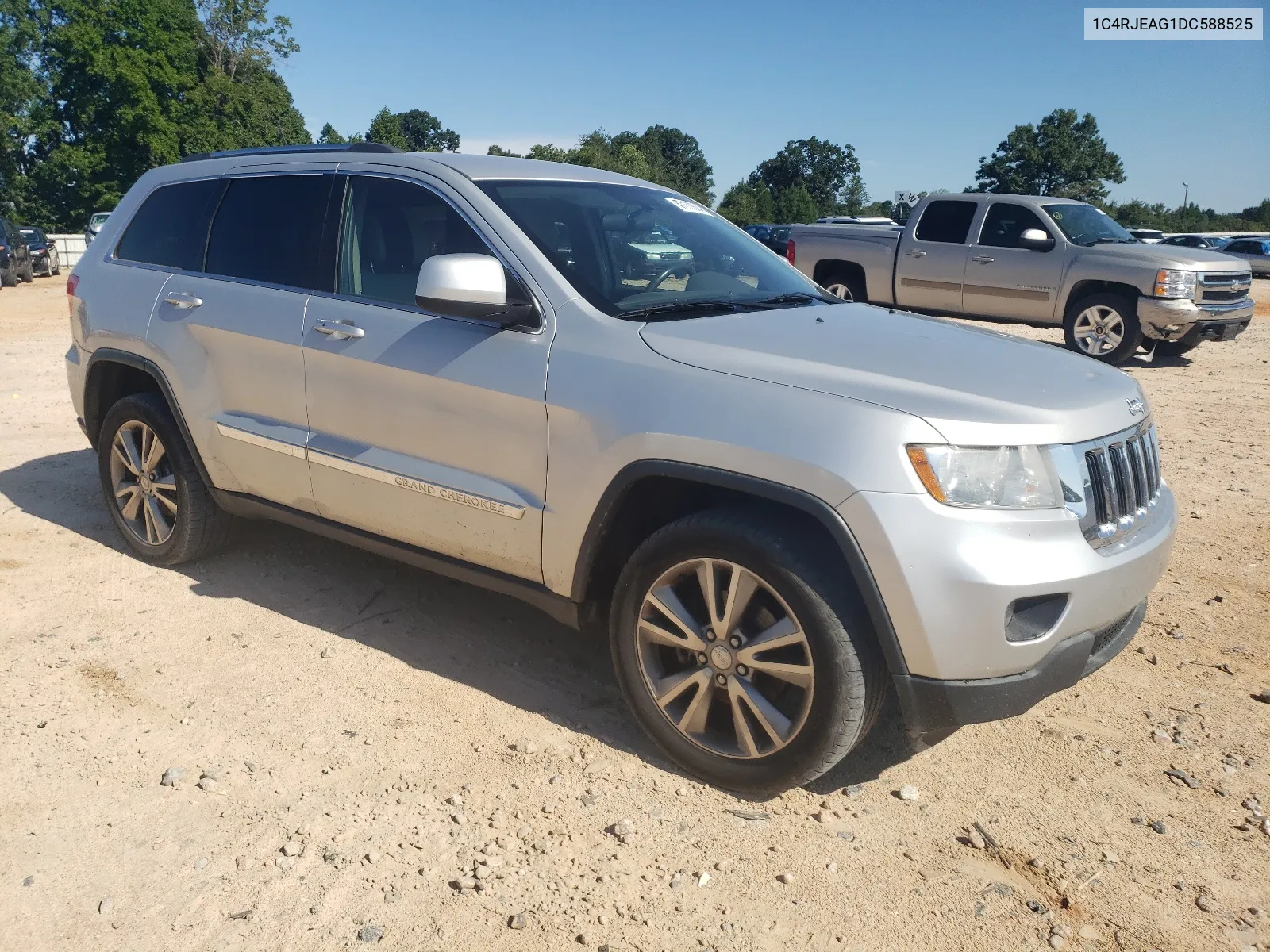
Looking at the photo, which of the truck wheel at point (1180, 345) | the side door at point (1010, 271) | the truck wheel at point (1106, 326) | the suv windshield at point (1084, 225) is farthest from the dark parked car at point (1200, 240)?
the truck wheel at point (1106, 326)

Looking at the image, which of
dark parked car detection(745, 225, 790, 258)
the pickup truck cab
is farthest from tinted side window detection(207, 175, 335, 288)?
dark parked car detection(745, 225, 790, 258)

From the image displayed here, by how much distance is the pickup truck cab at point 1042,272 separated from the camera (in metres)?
12.0

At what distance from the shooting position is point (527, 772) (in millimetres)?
3324

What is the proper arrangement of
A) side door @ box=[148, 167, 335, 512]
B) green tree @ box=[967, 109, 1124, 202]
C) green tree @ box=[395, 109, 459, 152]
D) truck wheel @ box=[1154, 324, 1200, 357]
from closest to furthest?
side door @ box=[148, 167, 335, 512] < truck wheel @ box=[1154, 324, 1200, 357] < green tree @ box=[967, 109, 1124, 202] < green tree @ box=[395, 109, 459, 152]

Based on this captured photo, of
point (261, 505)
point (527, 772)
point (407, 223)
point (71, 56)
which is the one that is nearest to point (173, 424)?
point (261, 505)

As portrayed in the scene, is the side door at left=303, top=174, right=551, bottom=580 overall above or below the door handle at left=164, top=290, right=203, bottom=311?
below

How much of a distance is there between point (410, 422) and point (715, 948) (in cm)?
205

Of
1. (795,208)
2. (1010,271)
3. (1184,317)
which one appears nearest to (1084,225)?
(1010,271)

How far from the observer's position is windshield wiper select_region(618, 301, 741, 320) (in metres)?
3.51

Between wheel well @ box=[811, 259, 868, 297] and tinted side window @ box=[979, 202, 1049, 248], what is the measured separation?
5.86ft

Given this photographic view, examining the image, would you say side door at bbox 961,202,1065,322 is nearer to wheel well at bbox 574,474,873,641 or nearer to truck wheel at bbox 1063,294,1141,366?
truck wheel at bbox 1063,294,1141,366

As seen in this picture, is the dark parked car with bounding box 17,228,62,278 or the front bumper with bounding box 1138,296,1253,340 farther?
the dark parked car with bounding box 17,228,62,278

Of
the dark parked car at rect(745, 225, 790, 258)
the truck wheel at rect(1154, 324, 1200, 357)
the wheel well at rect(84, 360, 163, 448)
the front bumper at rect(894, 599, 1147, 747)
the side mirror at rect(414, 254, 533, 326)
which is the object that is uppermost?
the dark parked car at rect(745, 225, 790, 258)

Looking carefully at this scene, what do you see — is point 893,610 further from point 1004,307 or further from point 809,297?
point 1004,307
